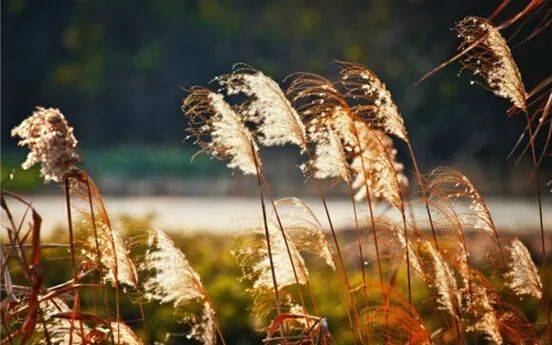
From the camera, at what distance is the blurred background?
2162 centimetres

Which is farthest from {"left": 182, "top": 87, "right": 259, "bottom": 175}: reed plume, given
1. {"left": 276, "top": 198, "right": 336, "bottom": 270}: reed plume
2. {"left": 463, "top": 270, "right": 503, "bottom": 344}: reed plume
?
{"left": 463, "top": 270, "right": 503, "bottom": 344}: reed plume

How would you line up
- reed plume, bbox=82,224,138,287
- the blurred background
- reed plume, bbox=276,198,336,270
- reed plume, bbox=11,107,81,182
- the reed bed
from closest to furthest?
reed plume, bbox=11,107,81,182
the reed bed
reed plume, bbox=82,224,138,287
reed plume, bbox=276,198,336,270
the blurred background

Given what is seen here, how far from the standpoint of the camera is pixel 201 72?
28016 millimetres

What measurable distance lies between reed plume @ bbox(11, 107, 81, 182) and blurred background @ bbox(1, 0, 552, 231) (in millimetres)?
12832

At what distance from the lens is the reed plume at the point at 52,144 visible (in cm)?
262

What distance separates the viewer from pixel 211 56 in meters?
27.6

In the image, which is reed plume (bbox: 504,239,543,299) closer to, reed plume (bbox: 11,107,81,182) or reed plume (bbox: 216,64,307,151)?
reed plume (bbox: 216,64,307,151)

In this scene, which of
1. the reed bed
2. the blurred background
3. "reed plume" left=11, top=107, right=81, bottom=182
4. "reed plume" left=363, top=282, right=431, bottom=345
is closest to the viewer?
"reed plume" left=11, top=107, right=81, bottom=182

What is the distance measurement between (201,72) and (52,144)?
25536 millimetres

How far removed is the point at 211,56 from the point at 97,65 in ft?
8.92

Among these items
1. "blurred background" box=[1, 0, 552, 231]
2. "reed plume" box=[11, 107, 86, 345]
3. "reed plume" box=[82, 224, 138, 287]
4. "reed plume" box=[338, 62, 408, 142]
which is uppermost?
"blurred background" box=[1, 0, 552, 231]

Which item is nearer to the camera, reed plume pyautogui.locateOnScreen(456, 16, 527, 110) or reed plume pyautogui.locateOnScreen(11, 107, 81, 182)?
reed plume pyautogui.locateOnScreen(11, 107, 81, 182)

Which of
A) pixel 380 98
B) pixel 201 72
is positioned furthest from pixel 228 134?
pixel 201 72

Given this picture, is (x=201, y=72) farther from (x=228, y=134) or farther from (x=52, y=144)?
→ (x=52, y=144)
